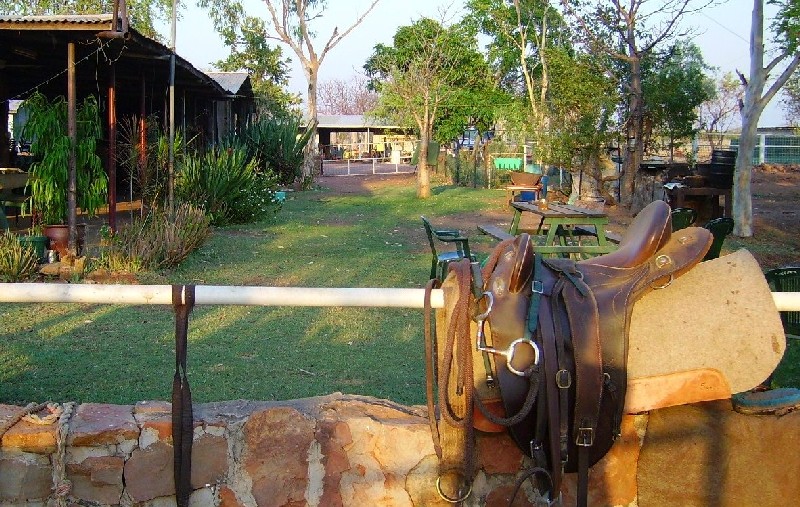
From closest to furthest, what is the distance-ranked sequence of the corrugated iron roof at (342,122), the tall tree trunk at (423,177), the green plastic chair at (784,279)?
1. the green plastic chair at (784,279)
2. the tall tree trunk at (423,177)
3. the corrugated iron roof at (342,122)

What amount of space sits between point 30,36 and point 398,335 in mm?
6713

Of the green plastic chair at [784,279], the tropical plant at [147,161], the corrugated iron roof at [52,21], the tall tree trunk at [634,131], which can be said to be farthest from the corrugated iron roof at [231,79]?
the green plastic chair at [784,279]

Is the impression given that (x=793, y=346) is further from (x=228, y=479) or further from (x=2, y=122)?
(x=2, y=122)

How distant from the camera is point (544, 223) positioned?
11133 mm

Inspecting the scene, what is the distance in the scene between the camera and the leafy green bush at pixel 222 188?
1379 centimetres

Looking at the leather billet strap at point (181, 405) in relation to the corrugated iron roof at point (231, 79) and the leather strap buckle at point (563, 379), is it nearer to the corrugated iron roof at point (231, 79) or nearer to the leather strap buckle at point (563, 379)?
the leather strap buckle at point (563, 379)

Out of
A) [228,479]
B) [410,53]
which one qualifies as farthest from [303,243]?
[410,53]

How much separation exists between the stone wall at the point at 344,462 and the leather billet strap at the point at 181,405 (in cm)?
7

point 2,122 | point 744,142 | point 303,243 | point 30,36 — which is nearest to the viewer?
point 30,36

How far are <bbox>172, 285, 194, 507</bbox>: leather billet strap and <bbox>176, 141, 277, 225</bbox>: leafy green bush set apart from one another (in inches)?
437

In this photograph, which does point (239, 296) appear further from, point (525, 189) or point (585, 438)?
point (525, 189)

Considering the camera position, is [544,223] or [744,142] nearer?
[544,223]

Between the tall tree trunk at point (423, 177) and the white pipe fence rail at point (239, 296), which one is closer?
the white pipe fence rail at point (239, 296)

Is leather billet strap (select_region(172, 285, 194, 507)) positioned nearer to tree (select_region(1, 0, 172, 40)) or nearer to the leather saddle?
the leather saddle
